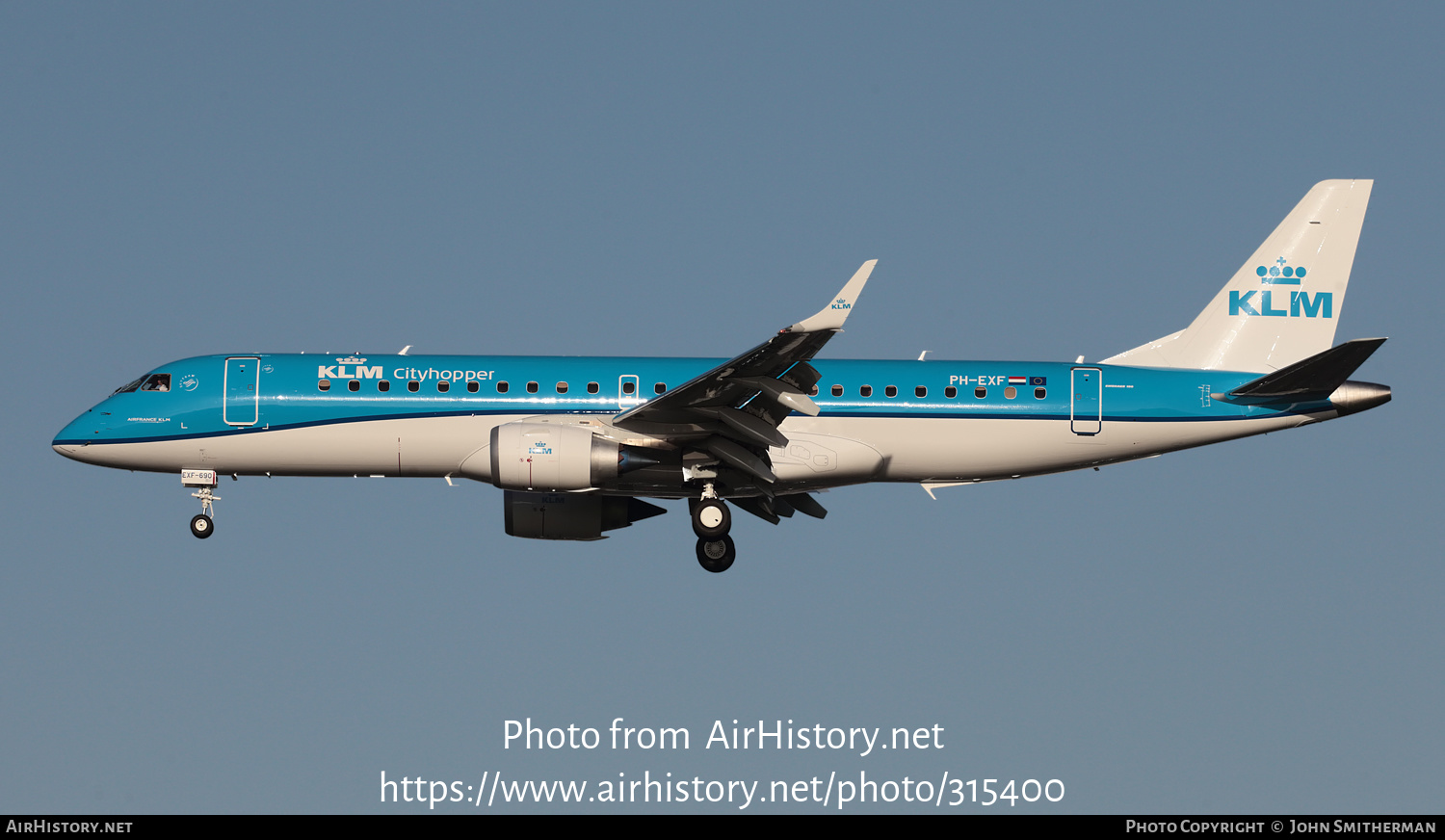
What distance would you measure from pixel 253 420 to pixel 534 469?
6.60m

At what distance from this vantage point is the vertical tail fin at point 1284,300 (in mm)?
35531

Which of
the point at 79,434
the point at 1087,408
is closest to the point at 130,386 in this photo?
the point at 79,434

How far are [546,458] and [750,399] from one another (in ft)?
13.4

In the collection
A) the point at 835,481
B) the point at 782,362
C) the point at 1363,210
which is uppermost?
the point at 1363,210

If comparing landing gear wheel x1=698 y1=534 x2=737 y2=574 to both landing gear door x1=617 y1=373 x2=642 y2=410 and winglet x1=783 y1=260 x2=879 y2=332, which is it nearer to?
landing gear door x1=617 y1=373 x2=642 y2=410

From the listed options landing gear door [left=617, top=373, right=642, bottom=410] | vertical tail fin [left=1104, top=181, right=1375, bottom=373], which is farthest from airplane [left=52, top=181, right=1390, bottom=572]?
vertical tail fin [left=1104, top=181, right=1375, bottom=373]

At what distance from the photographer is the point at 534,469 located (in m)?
31.6

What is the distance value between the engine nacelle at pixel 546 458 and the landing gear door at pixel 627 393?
1792 millimetres

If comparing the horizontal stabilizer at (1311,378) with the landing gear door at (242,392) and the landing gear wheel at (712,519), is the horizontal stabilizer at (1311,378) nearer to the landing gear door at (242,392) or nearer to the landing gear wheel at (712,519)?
the landing gear wheel at (712,519)

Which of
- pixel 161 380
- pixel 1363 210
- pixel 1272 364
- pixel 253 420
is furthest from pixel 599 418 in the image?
pixel 1363 210

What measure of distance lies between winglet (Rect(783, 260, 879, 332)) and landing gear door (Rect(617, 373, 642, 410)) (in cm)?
618

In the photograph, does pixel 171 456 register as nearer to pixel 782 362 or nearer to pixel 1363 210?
pixel 782 362

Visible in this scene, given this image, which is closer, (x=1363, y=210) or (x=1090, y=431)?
(x=1090, y=431)

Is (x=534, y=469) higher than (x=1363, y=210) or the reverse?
the reverse
